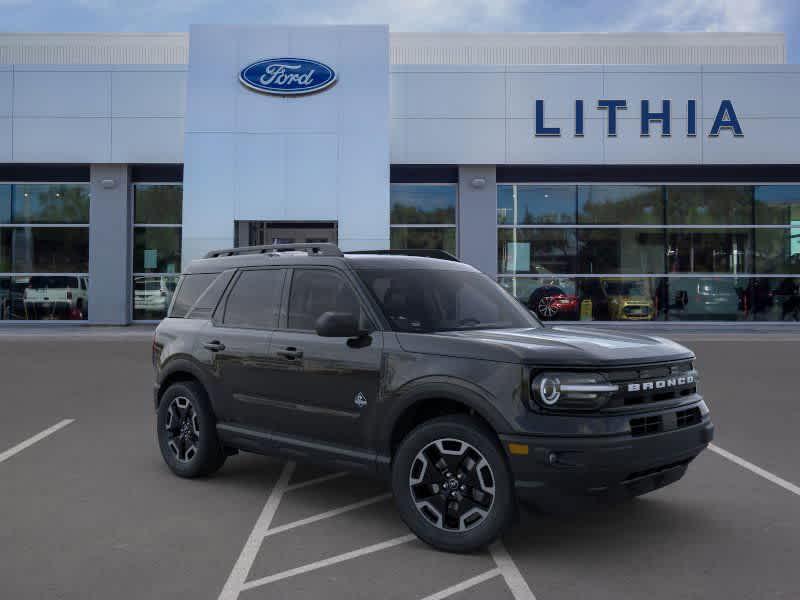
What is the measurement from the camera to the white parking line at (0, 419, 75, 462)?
758 cm

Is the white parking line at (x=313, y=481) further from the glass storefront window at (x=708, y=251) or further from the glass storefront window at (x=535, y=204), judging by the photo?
the glass storefront window at (x=708, y=251)

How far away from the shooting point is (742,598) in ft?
13.3

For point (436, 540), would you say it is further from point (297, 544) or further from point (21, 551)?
point (21, 551)

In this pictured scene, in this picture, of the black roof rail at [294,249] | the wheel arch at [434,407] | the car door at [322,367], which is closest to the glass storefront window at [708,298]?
the black roof rail at [294,249]

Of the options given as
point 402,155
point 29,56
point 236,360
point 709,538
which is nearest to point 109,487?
point 236,360

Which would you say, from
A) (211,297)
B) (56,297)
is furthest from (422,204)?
(211,297)

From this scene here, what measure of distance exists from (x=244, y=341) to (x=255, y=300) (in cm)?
35

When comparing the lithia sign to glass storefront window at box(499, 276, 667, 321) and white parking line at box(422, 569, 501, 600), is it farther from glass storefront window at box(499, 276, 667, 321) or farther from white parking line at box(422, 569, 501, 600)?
white parking line at box(422, 569, 501, 600)

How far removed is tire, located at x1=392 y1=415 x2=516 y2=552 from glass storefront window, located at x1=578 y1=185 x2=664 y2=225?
20.7 m

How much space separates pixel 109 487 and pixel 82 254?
20.0 meters

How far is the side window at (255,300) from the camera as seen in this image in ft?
20.1

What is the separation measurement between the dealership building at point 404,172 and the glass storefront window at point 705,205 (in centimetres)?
4

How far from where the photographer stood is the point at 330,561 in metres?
4.60

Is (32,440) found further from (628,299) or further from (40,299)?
(628,299)
